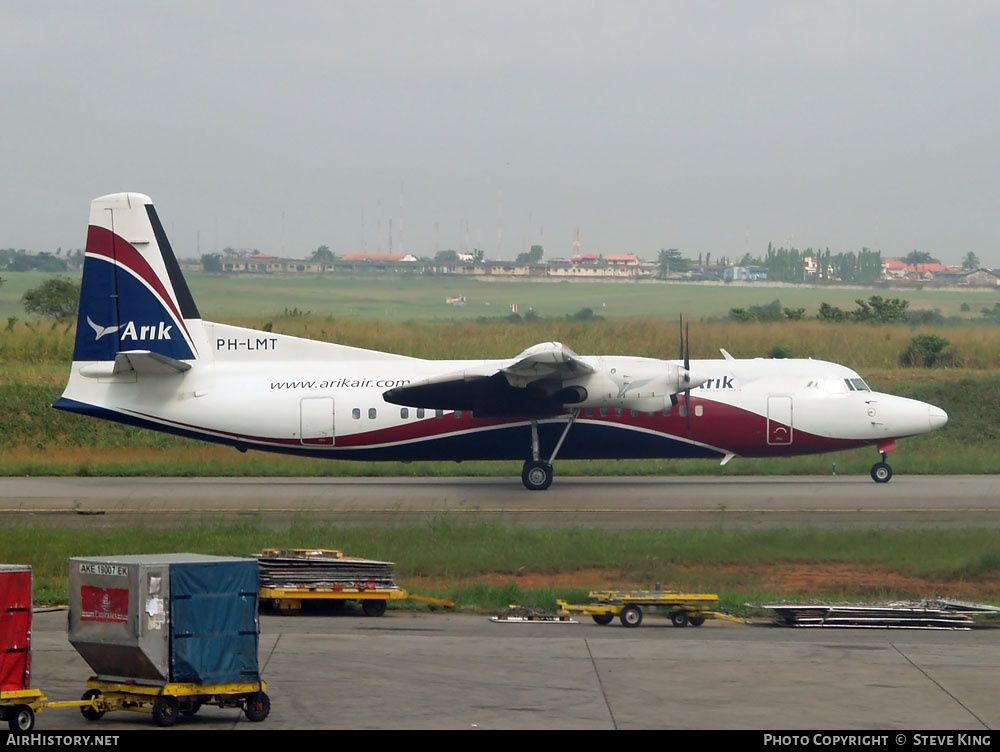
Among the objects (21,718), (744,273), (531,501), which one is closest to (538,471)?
(531,501)

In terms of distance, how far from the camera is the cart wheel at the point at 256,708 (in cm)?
1038

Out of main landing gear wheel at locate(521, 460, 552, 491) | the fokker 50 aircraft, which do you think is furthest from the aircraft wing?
main landing gear wheel at locate(521, 460, 552, 491)

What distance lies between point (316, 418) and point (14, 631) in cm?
1779

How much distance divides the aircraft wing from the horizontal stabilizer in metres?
5.01

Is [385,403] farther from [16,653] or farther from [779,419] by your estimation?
[16,653]

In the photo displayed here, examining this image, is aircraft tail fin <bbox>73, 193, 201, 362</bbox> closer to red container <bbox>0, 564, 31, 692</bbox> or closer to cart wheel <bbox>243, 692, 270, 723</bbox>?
red container <bbox>0, 564, 31, 692</bbox>

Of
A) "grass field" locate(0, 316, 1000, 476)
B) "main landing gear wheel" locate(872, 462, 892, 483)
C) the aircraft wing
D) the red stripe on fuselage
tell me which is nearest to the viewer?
the aircraft wing

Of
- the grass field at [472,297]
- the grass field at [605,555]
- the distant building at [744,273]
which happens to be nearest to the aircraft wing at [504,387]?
the grass field at [605,555]

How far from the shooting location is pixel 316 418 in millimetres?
27594

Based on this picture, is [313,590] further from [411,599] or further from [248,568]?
[248,568]

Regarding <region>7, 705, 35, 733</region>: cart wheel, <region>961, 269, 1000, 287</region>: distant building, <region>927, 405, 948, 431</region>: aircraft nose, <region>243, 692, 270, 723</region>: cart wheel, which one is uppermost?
<region>961, 269, 1000, 287</region>: distant building

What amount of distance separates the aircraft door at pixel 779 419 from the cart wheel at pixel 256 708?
19282 mm

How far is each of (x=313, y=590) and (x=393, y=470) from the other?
56.0 ft

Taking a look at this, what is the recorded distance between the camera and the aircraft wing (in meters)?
26.0
